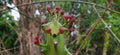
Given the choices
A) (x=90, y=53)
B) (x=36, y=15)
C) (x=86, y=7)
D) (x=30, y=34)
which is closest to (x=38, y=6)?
(x=36, y=15)

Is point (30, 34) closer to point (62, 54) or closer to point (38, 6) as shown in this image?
point (38, 6)

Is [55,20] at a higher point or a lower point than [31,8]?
higher

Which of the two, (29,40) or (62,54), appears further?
(29,40)

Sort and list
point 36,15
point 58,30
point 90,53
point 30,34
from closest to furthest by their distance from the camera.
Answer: point 58,30, point 30,34, point 36,15, point 90,53

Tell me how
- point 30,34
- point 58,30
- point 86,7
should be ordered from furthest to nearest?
point 86,7, point 30,34, point 58,30

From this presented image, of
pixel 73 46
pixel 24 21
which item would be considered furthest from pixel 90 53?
pixel 24 21

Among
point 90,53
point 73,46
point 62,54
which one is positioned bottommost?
point 90,53

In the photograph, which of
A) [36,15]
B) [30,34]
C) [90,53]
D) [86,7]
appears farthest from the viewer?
[90,53]

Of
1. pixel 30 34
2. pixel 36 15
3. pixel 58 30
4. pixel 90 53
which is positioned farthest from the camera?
pixel 90 53

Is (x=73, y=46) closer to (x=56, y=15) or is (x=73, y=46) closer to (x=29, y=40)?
(x=29, y=40)
